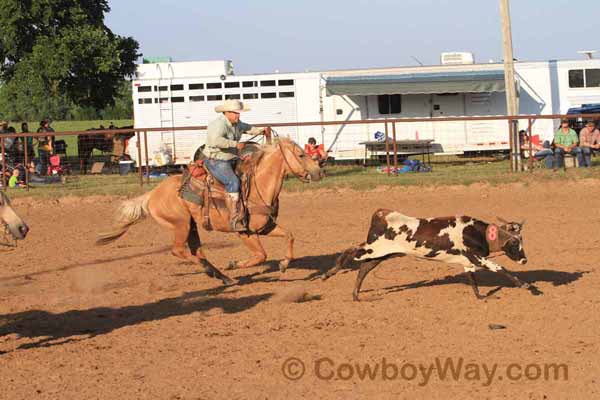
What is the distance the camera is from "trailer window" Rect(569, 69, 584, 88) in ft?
81.1

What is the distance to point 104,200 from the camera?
717 inches

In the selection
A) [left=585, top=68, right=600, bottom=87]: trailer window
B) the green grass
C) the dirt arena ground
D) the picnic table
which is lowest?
the dirt arena ground

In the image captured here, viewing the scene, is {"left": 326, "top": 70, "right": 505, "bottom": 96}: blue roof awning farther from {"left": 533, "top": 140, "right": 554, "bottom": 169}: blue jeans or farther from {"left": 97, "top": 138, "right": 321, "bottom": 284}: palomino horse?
{"left": 97, "top": 138, "right": 321, "bottom": 284}: palomino horse

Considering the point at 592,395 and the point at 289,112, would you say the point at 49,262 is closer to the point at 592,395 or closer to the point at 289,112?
the point at 592,395

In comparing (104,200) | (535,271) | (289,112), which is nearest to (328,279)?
(535,271)

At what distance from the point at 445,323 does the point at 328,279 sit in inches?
102

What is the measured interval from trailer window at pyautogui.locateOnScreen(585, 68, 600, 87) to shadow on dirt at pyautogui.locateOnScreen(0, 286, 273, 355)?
Answer: 1762 centimetres

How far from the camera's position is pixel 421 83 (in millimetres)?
24109

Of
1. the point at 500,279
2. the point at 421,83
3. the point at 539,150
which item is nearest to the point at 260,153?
the point at 500,279

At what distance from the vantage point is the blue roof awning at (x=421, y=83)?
23828 millimetres

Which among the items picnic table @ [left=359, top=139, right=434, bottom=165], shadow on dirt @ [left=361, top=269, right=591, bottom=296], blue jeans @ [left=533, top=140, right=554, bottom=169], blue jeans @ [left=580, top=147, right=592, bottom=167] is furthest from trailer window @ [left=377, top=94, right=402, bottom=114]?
shadow on dirt @ [left=361, top=269, right=591, bottom=296]

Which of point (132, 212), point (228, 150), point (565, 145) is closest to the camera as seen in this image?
point (228, 150)

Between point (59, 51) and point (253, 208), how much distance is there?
18.5 m

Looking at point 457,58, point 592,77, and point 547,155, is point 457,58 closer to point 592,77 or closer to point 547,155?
point 592,77
